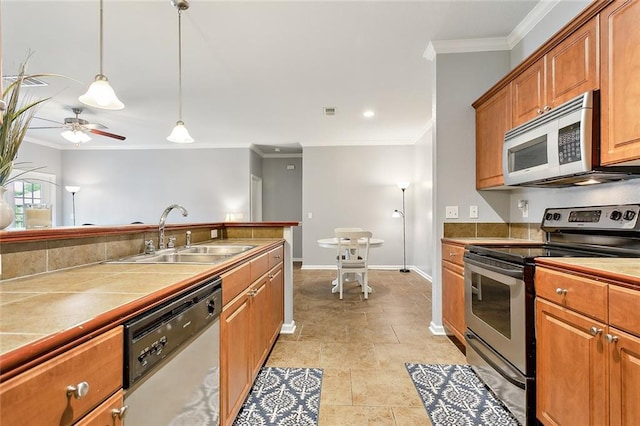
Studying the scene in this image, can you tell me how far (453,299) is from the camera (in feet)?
8.04

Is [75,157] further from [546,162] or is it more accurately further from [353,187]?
[546,162]

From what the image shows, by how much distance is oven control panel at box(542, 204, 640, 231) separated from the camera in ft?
5.04

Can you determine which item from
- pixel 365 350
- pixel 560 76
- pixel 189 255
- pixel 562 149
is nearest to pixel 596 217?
pixel 562 149

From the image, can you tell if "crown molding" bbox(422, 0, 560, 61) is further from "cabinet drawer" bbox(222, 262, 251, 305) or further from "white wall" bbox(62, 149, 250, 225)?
"white wall" bbox(62, 149, 250, 225)

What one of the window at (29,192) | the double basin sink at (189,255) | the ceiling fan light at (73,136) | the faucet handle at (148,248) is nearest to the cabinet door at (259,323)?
Answer: the double basin sink at (189,255)

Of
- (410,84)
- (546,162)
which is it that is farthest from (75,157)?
(546,162)

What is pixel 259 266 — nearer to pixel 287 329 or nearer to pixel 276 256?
pixel 276 256

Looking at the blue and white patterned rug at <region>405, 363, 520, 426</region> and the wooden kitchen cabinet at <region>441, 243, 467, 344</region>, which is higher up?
the wooden kitchen cabinet at <region>441, 243, 467, 344</region>

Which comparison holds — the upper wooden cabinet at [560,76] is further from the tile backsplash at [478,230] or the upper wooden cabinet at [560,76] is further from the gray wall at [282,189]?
the gray wall at [282,189]

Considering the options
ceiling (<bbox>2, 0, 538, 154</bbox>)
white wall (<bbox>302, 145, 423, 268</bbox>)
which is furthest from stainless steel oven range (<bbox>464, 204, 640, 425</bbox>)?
white wall (<bbox>302, 145, 423, 268</bbox>)

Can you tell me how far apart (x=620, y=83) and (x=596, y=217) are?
735 millimetres

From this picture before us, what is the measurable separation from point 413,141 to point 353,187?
1.49 metres

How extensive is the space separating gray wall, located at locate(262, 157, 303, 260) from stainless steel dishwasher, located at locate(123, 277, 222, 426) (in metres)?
6.24

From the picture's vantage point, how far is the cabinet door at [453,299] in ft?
7.53
